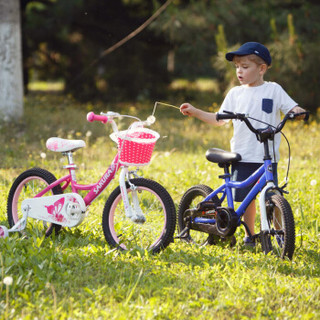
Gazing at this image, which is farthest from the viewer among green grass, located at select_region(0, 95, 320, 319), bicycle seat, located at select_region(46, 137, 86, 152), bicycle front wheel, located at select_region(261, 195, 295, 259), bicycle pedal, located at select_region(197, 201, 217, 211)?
bicycle seat, located at select_region(46, 137, 86, 152)

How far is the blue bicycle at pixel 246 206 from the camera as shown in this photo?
3896 millimetres

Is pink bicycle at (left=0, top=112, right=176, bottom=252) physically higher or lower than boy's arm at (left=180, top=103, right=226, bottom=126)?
lower

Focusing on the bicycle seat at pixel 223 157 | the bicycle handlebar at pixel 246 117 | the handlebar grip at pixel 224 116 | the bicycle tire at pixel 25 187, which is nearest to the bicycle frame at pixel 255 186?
the bicycle seat at pixel 223 157

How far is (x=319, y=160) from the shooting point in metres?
7.78

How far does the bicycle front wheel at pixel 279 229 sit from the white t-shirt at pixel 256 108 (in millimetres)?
419

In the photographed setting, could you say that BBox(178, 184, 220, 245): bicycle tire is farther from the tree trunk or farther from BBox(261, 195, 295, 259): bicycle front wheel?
the tree trunk

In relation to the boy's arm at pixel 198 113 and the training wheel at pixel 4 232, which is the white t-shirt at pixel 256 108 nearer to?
the boy's arm at pixel 198 113

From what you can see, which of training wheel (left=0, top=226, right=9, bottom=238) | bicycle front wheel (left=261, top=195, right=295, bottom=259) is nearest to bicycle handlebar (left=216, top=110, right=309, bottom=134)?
bicycle front wheel (left=261, top=195, right=295, bottom=259)

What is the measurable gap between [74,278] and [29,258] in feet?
1.15

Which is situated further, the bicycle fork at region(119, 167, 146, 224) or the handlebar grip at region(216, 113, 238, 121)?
the bicycle fork at region(119, 167, 146, 224)

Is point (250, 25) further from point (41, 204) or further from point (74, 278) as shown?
point (74, 278)

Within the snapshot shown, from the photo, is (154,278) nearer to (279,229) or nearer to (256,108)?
(279,229)

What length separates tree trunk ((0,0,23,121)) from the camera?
A: 32.5ft

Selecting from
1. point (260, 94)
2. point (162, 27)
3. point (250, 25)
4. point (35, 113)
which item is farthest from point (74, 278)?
point (250, 25)
